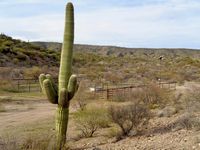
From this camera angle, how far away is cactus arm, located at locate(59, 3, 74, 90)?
16984 millimetres

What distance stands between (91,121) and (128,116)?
1800mm

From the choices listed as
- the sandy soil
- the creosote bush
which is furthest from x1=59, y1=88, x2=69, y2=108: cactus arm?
the creosote bush

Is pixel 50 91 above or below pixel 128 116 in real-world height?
above

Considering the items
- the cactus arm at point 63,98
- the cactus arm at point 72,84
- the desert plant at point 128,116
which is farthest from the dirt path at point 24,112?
the cactus arm at point 72,84

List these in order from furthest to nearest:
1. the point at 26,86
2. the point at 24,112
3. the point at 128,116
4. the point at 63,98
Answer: the point at 26,86 < the point at 24,112 < the point at 128,116 < the point at 63,98

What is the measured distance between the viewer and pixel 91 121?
68.2ft

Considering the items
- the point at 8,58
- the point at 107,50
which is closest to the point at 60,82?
the point at 8,58

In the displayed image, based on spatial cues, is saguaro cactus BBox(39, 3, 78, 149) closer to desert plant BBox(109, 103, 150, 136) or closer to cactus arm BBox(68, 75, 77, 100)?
cactus arm BBox(68, 75, 77, 100)

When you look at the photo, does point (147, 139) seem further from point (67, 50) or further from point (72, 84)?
point (67, 50)

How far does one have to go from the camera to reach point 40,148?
46.0 ft

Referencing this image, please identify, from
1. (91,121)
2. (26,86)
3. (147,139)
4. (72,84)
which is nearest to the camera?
(72,84)

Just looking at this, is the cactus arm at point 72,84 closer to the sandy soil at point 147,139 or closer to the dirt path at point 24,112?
the sandy soil at point 147,139

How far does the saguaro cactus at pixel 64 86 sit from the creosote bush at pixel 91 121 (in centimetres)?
374

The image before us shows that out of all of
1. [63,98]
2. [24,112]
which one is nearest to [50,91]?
[63,98]
